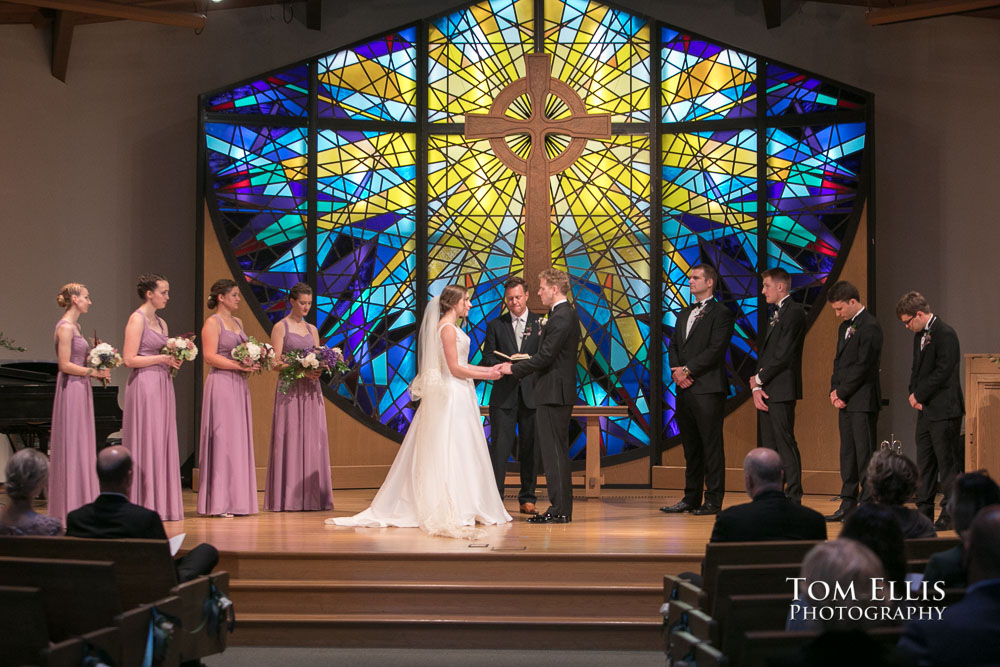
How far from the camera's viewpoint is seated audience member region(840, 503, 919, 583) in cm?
317

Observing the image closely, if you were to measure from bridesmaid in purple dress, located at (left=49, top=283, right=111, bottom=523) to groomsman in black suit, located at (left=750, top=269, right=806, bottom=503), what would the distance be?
4.32 meters

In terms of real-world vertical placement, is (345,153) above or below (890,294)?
above

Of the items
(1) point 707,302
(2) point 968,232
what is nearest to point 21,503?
(1) point 707,302

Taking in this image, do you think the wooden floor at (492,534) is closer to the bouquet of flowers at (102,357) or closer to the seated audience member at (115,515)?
the bouquet of flowers at (102,357)

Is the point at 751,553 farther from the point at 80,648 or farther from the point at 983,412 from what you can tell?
the point at 983,412

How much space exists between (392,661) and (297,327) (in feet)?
11.3

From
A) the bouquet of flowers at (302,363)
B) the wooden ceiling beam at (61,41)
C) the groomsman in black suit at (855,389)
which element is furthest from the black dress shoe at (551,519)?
the wooden ceiling beam at (61,41)

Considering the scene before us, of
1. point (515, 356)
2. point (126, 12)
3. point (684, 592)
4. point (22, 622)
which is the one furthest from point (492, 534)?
point (126, 12)

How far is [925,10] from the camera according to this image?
8.37 meters

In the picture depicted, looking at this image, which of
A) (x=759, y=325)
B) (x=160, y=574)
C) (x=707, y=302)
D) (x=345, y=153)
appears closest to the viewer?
(x=160, y=574)

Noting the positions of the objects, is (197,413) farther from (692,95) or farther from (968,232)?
(968,232)

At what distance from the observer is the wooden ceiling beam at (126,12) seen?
843 centimetres

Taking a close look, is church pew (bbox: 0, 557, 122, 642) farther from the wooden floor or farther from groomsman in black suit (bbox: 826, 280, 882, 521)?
groomsman in black suit (bbox: 826, 280, 882, 521)

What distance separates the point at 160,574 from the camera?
3979 millimetres
